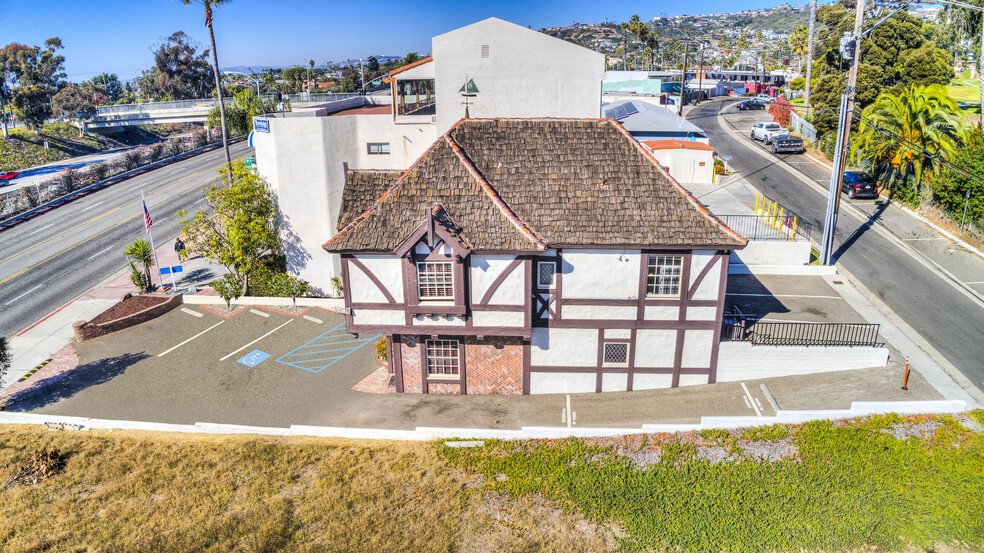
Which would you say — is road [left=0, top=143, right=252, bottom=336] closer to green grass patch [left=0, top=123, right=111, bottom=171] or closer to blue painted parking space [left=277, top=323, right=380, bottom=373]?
blue painted parking space [left=277, top=323, right=380, bottom=373]

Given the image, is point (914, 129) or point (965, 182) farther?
point (914, 129)

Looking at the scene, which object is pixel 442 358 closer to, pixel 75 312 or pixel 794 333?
pixel 794 333

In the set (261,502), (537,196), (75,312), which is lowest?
(261,502)

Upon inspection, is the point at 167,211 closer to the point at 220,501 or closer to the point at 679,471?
the point at 220,501

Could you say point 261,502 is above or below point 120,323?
below

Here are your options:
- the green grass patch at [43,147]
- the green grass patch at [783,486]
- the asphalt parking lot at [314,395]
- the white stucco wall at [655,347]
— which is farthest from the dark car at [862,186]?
the green grass patch at [43,147]

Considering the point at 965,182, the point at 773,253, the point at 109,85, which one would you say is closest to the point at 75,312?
the point at 773,253
